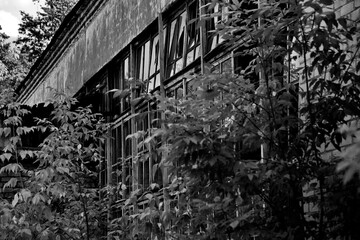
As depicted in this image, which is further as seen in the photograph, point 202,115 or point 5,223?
point 5,223

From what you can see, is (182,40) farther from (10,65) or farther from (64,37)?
(10,65)

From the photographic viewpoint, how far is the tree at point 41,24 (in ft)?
140

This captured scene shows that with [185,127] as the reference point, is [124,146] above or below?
above

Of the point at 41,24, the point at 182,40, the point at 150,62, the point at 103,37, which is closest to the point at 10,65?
the point at 41,24

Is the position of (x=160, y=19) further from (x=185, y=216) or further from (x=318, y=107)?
(x=318, y=107)

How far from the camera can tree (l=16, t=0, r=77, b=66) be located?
140ft

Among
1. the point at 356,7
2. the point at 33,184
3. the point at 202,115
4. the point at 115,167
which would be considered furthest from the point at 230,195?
the point at 115,167

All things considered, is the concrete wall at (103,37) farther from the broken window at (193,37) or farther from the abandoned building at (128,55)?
the broken window at (193,37)

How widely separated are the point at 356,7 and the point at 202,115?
4.26ft

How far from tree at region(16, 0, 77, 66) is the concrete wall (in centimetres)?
2787

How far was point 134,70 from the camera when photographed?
33.5 feet

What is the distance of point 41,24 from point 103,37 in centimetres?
3273

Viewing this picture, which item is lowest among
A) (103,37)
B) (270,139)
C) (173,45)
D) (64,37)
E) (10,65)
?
(270,139)

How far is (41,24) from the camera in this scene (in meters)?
43.1
